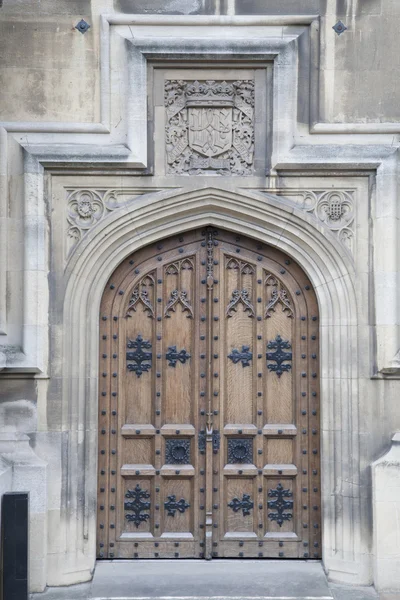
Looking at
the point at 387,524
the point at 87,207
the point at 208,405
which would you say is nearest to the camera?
the point at 387,524

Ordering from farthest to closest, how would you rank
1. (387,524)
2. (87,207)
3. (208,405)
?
(208,405) → (87,207) → (387,524)

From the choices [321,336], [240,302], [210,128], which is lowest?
[321,336]

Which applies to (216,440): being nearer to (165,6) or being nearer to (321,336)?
(321,336)

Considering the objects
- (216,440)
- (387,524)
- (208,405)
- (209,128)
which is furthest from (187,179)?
(387,524)

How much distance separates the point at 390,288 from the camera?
256 inches

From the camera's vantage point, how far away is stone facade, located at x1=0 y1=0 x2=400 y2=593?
648 centimetres

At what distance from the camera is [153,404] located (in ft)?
22.2

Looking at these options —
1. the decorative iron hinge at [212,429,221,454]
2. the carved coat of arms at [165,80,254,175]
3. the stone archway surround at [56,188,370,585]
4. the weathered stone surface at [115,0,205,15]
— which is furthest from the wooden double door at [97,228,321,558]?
the weathered stone surface at [115,0,205,15]

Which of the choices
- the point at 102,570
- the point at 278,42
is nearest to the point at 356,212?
the point at 278,42

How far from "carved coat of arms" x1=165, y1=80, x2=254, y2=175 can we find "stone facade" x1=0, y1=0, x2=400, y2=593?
12 millimetres

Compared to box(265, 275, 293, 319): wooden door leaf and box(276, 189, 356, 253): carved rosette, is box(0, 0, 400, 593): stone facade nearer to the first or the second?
box(276, 189, 356, 253): carved rosette

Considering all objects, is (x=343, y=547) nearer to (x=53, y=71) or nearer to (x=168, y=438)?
(x=168, y=438)

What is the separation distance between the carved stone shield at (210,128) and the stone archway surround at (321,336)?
427mm

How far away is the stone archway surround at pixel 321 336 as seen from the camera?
21.3 feet
